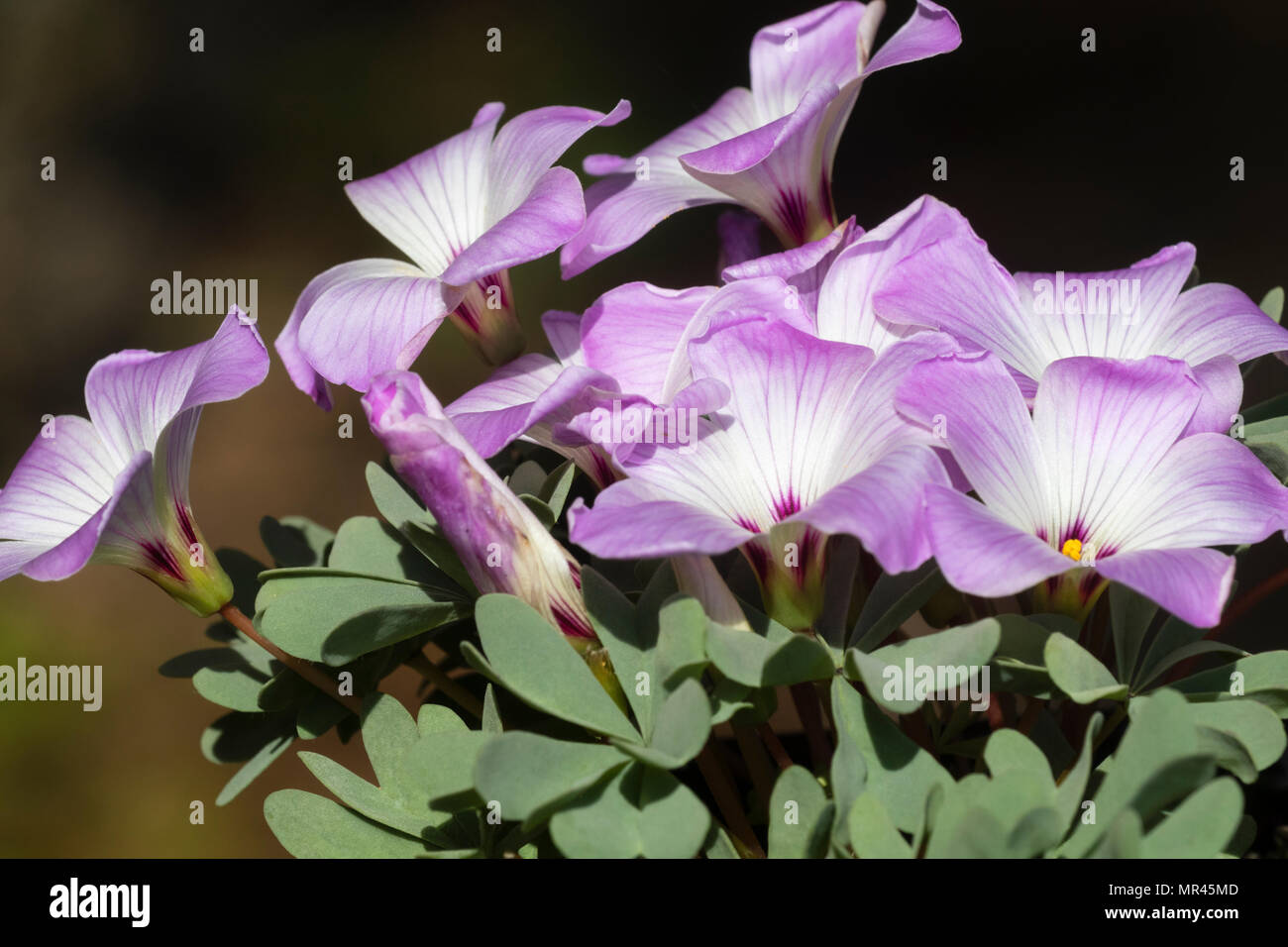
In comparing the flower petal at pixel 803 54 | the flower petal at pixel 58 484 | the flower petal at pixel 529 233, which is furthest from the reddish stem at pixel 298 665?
the flower petal at pixel 803 54

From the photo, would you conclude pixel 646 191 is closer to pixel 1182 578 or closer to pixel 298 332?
pixel 298 332

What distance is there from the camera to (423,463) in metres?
0.49

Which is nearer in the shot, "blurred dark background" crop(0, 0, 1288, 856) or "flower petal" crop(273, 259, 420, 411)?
"flower petal" crop(273, 259, 420, 411)

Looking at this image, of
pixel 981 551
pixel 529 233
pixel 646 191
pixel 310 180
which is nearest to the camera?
pixel 981 551

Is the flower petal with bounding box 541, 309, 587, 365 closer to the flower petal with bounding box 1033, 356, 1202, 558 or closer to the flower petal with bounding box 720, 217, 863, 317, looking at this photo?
the flower petal with bounding box 720, 217, 863, 317

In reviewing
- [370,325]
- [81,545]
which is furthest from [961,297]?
[81,545]

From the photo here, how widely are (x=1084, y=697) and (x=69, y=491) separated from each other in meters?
0.46

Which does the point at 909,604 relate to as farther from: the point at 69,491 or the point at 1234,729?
the point at 69,491

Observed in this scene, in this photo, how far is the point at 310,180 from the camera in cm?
213

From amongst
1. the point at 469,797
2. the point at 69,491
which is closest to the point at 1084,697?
the point at 469,797

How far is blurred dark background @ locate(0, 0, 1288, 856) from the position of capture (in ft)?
5.70

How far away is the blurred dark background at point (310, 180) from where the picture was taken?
1737mm

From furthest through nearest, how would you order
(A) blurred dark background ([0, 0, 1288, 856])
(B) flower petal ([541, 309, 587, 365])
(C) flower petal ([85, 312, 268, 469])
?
(A) blurred dark background ([0, 0, 1288, 856]), (B) flower petal ([541, 309, 587, 365]), (C) flower petal ([85, 312, 268, 469])

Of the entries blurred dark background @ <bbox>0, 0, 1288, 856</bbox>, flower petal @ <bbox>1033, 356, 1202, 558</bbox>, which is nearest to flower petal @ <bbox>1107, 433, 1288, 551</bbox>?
flower petal @ <bbox>1033, 356, 1202, 558</bbox>
